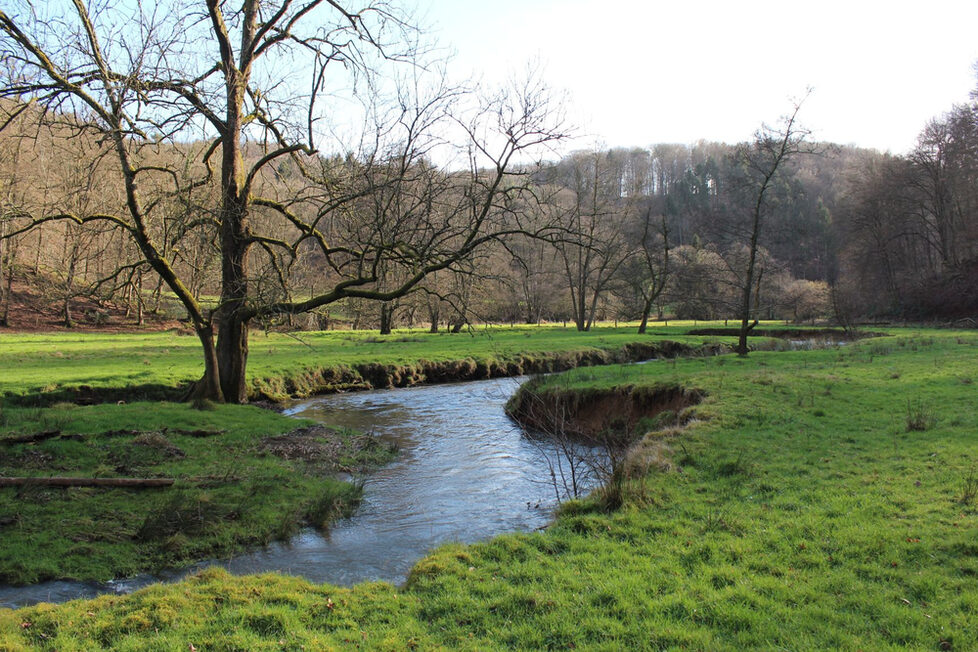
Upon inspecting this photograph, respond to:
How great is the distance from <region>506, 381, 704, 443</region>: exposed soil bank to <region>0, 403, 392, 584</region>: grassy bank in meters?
4.76

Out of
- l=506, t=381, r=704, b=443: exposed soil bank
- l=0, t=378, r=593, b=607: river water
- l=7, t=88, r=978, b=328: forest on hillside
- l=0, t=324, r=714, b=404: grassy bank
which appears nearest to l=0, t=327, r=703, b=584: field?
l=0, t=324, r=714, b=404: grassy bank

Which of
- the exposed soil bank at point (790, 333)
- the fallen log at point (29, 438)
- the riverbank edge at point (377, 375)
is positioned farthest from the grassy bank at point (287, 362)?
the exposed soil bank at point (790, 333)

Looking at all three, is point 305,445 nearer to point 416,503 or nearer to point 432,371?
point 416,503

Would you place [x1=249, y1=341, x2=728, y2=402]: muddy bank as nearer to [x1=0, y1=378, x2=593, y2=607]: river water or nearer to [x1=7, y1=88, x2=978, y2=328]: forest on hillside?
[x1=7, y1=88, x2=978, y2=328]: forest on hillside

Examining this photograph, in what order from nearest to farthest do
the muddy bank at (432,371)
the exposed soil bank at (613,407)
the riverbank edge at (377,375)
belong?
the exposed soil bank at (613,407) → the riverbank edge at (377,375) → the muddy bank at (432,371)

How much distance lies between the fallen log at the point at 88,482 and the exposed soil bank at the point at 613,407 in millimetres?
8034

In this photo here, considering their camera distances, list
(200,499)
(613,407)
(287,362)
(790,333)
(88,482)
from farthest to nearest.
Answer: (790,333), (287,362), (613,407), (88,482), (200,499)

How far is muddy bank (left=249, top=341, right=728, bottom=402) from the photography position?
66.9 ft

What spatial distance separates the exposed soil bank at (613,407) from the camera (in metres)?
14.5

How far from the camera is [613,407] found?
16141 millimetres

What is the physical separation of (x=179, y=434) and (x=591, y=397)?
1063 cm

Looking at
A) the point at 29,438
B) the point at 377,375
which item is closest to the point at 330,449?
the point at 29,438

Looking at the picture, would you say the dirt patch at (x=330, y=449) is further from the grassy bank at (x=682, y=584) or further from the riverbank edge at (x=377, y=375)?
the grassy bank at (x=682, y=584)

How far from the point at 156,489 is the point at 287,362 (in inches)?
557
